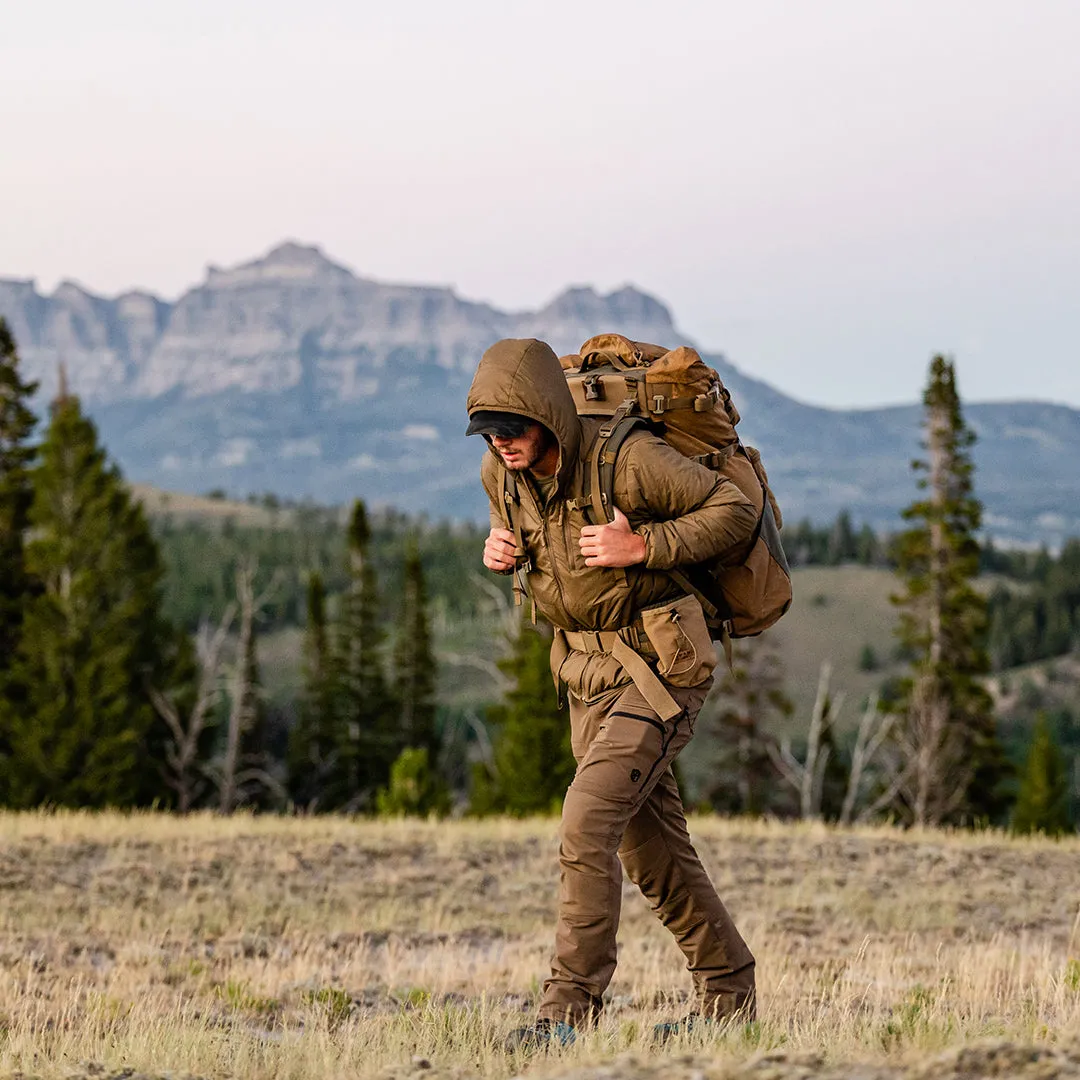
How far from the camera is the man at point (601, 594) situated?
5.19m

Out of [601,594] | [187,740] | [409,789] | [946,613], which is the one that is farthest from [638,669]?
[187,740]

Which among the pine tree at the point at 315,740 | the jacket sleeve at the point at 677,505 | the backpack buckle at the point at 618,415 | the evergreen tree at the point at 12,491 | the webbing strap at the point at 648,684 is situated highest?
the evergreen tree at the point at 12,491

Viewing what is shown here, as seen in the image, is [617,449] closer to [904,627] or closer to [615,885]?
[615,885]

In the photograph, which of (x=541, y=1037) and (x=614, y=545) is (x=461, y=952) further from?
(x=614, y=545)

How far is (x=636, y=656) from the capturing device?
212 inches

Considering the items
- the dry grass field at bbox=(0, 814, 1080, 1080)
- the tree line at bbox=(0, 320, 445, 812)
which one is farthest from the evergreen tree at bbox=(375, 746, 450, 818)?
the dry grass field at bbox=(0, 814, 1080, 1080)

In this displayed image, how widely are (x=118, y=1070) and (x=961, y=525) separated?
41219 millimetres

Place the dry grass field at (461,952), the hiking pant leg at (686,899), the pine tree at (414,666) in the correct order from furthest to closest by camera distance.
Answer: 1. the pine tree at (414,666)
2. the hiking pant leg at (686,899)
3. the dry grass field at (461,952)

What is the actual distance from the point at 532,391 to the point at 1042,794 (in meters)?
50.6

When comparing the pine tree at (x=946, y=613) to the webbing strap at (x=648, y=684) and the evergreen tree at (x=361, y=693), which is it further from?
the webbing strap at (x=648, y=684)

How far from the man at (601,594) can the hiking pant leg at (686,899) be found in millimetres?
84

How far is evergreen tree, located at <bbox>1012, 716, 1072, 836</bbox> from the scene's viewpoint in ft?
167

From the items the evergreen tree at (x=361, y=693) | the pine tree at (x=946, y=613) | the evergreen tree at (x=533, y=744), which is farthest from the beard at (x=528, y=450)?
the evergreen tree at (x=361, y=693)

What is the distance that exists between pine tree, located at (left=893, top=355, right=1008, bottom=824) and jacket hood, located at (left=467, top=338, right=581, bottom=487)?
1505 inches
